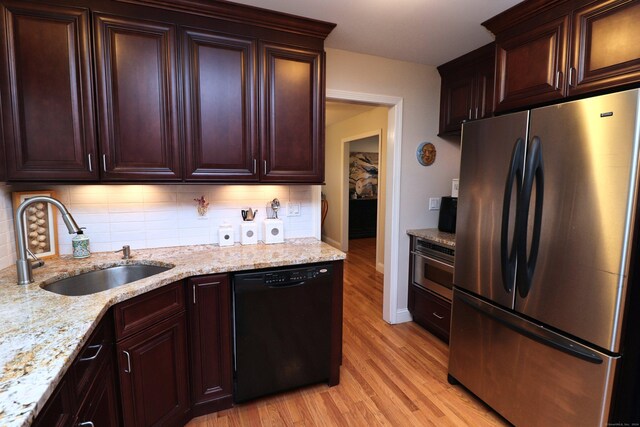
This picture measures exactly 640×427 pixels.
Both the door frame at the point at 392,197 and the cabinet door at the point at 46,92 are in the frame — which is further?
the door frame at the point at 392,197

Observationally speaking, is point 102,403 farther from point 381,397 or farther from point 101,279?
point 381,397

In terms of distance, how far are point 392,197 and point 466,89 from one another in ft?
3.69

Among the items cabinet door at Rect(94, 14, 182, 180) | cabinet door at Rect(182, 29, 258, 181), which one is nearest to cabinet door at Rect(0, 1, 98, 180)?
cabinet door at Rect(94, 14, 182, 180)

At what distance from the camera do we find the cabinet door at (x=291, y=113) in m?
2.02

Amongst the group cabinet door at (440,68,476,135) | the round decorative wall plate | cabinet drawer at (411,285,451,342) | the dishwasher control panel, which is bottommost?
cabinet drawer at (411,285,451,342)

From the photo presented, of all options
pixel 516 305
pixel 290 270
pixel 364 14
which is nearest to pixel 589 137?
pixel 516 305

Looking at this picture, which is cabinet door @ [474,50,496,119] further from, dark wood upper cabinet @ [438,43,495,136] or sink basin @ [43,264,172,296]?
sink basin @ [43,264,172,296]

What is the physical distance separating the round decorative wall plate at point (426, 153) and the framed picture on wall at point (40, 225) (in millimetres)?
2855

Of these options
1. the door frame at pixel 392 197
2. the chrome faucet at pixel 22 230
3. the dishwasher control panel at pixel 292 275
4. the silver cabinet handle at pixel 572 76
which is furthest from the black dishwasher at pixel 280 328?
the silver cabinet handle at pixel 572 76

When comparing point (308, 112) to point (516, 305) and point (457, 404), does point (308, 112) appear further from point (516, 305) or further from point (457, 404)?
point (457, 404)

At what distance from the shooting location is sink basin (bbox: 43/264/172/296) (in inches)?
65.1

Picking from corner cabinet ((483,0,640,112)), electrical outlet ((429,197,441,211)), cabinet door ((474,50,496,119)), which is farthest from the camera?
electrical outlet ((429,197,441,211))

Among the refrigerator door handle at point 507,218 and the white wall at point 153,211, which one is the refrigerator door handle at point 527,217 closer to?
the refrigerator door handle at point 507,218

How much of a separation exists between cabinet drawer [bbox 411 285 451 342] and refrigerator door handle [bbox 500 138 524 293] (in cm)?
99
